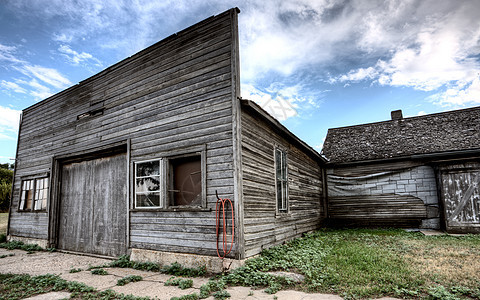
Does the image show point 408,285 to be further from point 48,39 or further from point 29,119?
point 29,119

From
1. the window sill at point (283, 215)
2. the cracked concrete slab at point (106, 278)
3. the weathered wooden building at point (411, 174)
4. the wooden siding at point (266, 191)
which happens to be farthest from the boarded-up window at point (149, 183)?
the weathered wooden building at point (411, 174)

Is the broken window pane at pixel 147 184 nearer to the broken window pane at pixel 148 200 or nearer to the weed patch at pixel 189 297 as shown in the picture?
the broken window pane at pixel 148 200

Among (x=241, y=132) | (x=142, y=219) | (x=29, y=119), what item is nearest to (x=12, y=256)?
(x=142, y=219)

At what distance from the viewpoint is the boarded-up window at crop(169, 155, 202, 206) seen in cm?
603

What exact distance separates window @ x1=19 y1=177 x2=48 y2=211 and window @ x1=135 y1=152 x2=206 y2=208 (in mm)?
5116

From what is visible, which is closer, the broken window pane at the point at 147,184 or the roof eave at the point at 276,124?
the roof eave at the point at 276,124

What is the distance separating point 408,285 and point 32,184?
39.1 feet

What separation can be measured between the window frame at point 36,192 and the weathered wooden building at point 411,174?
11.0m

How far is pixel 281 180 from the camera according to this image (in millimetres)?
7859

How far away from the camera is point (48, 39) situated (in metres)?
8.49

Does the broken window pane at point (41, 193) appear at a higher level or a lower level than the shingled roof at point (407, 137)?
lower

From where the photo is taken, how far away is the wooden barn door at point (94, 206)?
7477 millimetres

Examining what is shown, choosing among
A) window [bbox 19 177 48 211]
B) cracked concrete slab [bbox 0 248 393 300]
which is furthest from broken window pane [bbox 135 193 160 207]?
window [bbox 19 177 48 211]

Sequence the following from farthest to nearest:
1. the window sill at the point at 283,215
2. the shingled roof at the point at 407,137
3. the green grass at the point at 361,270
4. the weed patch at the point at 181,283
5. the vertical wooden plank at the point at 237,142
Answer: the shingled roof at the point at 407,137 → the window sill at the point at 283,215 → the vertical wooden plank at the point at 237,142 → the weed patch at the point at 181,283 → the green grass at the point at 361,270
